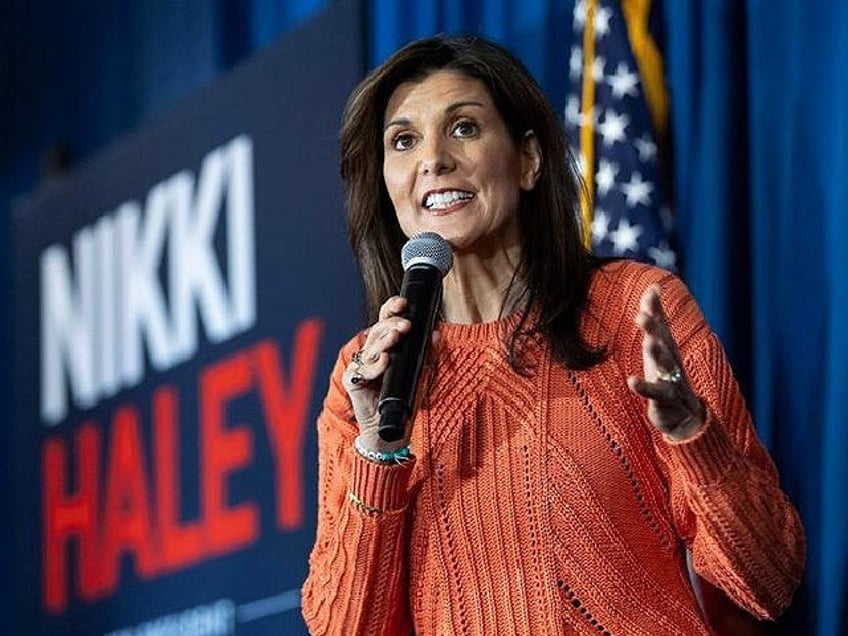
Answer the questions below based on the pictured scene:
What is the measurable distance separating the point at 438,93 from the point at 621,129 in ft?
3.03

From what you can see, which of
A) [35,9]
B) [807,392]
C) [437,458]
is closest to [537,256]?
[437,458]

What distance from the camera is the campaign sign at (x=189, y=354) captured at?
366 centimetres

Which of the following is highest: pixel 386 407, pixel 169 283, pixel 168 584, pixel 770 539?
pixel 386 407

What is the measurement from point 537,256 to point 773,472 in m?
0.42

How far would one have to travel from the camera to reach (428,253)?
6.95ft

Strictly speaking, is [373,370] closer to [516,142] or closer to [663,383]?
[663,383]

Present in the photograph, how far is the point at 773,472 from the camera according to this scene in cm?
215

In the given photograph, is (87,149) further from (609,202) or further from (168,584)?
(609,202)

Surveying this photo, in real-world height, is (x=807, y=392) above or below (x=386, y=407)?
below

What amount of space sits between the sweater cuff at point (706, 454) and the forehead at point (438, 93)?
59 centimetres

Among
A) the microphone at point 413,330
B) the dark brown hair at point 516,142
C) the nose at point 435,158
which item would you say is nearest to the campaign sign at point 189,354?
the dark brown hair at point 516,142

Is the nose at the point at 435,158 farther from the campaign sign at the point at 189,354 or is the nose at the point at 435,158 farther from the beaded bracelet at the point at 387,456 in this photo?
the campaign sign at the point at 189,354

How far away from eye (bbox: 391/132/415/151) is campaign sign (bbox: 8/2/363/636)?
1.15m

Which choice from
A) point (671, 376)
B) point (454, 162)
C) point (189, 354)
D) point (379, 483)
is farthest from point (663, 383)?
point (189, 354)
